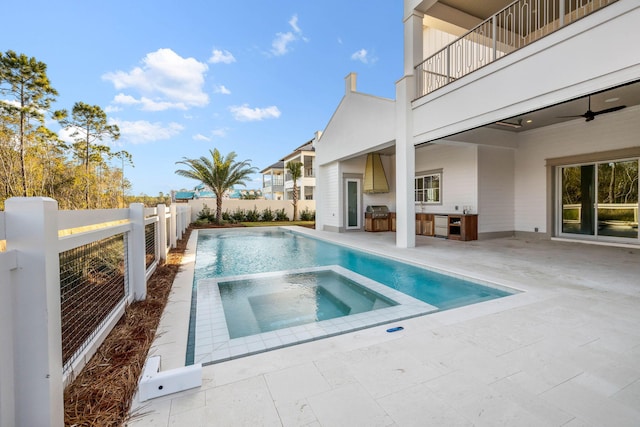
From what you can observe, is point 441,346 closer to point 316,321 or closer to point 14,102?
point 316,321

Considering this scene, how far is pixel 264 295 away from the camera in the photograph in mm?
4742

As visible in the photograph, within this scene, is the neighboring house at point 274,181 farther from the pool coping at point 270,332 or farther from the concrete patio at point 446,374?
the concrete patio at point 446,374

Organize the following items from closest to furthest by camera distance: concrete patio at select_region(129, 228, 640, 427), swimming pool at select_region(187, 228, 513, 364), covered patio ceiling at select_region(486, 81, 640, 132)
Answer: concrete patio at select_region(129, 228, 640, 427) < swimming pool at select_region(187, 228, 513, 364) < covered patio ceiling at select_region(486, 81, 640, 132)

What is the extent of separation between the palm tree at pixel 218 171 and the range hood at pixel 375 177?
313 inches

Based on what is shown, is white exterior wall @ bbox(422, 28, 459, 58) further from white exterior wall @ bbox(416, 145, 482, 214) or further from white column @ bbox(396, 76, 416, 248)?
white exterior wall @ bbox(416, 145, 482, 214)

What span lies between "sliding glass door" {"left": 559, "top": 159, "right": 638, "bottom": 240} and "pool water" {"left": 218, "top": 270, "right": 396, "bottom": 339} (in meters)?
8.51

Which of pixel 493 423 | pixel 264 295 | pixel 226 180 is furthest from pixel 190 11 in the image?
pixel 493 423

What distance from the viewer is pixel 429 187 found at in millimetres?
11969

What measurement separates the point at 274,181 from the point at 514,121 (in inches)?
1101

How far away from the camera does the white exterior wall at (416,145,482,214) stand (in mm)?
10000

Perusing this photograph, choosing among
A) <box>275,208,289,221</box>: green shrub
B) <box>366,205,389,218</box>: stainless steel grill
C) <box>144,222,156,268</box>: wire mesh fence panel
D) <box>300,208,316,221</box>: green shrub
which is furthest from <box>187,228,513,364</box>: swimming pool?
<box>300,208,316,221</box>: green shrub

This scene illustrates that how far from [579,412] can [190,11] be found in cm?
1513

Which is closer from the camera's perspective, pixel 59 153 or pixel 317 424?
pixel 317 424

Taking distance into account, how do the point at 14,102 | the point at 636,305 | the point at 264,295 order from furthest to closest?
the point at 14,102, the point at 264,295, the point at 636,305
